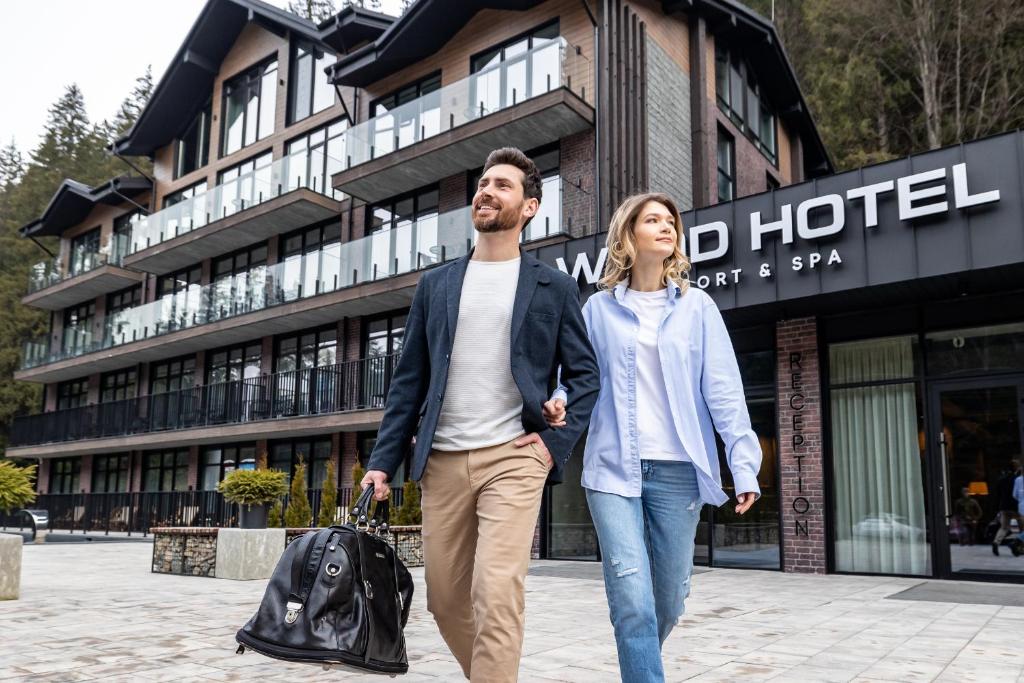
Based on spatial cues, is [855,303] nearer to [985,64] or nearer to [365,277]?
[365,277]

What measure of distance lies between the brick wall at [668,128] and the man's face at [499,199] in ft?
45.4

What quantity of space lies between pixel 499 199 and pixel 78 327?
102 feet

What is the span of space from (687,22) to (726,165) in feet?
10.9

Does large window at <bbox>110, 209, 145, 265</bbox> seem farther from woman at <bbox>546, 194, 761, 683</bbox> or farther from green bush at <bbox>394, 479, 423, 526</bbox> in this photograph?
woman at <bbox>546, 194, 761, 683</bbox>

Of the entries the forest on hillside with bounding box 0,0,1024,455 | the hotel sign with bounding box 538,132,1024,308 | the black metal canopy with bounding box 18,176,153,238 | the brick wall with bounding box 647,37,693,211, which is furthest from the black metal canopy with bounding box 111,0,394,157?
the forest on hillside with bounding box 0,0,1024,455

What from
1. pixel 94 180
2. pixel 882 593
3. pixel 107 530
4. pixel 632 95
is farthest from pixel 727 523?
pixel 94 180

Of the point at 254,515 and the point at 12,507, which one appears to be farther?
the point at 254,515

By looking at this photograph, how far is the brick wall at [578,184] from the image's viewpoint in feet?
51.4

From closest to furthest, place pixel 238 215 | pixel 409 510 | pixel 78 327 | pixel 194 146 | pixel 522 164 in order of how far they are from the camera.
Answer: pixel 522 164, pixel 409 510, pixel 238 215, pixel 194 146, pixel 78 327

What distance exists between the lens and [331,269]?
19.7 m

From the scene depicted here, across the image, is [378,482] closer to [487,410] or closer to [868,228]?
[487,410]

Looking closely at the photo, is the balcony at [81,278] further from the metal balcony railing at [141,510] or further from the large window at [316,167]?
the large window at [316,167]

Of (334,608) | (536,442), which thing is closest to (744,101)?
(536,442)

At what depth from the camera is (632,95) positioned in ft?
54.1
